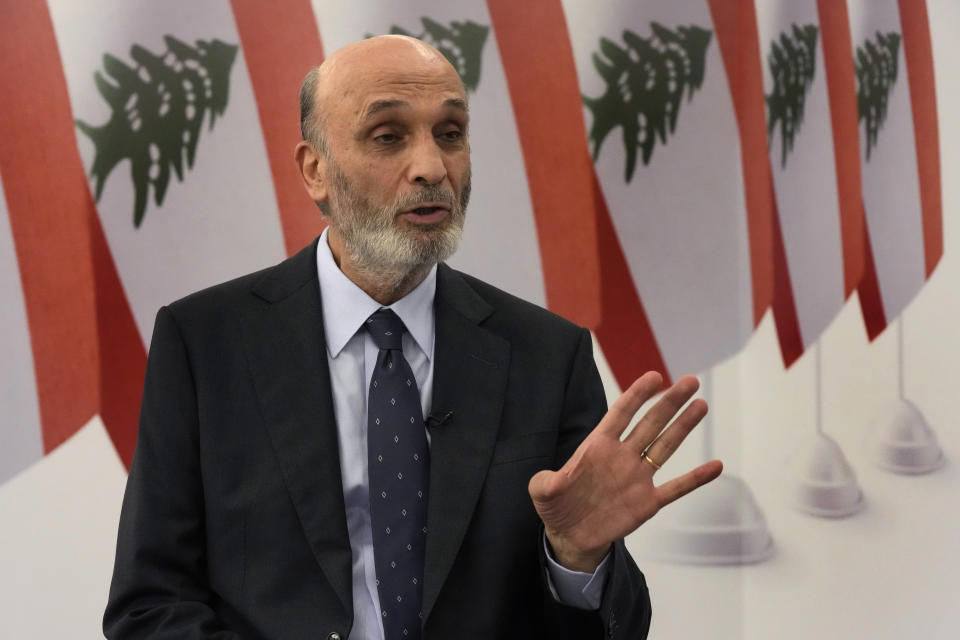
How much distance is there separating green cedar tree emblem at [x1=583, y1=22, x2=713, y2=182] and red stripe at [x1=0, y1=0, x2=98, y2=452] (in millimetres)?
1441

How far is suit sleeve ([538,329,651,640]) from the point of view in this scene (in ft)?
5.13

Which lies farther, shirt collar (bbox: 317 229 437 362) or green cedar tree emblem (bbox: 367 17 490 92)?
green cedar tree emblem (bbox: 367 17 490 92)

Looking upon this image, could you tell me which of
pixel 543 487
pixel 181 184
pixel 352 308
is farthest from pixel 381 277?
pixel 181 184

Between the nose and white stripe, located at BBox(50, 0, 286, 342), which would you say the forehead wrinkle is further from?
white stripe, located at BBox(50, 0, 286, 342)

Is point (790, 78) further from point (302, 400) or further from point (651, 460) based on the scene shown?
point (302, 400)

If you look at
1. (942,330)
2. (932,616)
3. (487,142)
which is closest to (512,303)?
(487,142)

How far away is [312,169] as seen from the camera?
1788 mm

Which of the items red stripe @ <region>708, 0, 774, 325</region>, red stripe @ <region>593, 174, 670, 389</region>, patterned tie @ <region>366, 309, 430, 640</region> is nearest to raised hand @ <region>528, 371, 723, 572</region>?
patterned tie @ <region>366, 309, 430, 640</region>

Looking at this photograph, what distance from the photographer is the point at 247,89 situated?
274 centimetres

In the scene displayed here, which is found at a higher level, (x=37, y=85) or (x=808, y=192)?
(x=37, y=85)

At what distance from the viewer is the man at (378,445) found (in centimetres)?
152

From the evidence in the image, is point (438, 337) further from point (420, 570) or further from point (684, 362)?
point (684, 362)

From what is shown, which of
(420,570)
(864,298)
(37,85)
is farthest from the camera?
(864,298)

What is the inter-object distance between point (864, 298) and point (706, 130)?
69cm
